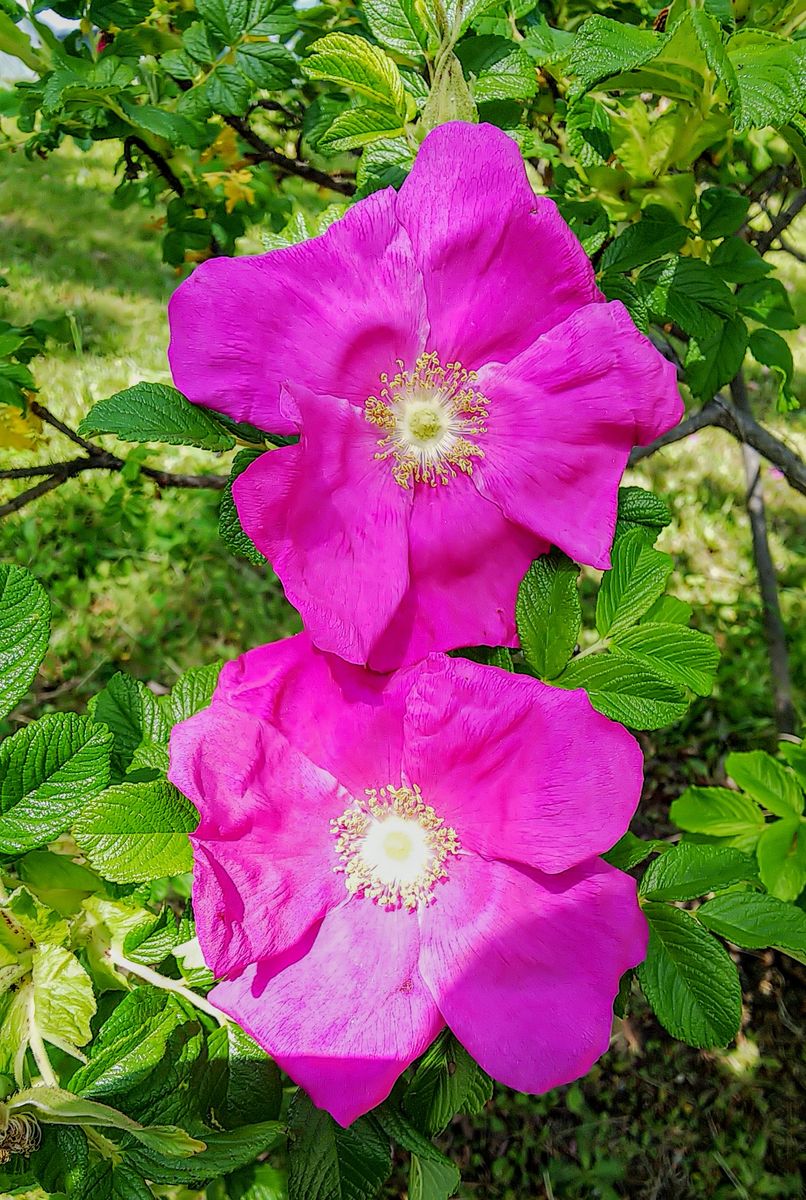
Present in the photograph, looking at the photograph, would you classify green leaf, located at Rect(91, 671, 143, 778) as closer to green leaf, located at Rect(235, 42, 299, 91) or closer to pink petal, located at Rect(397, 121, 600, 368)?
pink petal, located at Rect(397, 121, 600, 368)

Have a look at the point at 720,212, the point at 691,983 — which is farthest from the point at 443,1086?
the point at 720,212

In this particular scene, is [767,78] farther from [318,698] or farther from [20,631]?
[20,631]

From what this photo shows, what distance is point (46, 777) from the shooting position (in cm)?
78

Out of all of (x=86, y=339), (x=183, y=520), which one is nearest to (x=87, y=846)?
(x=183, y=520)

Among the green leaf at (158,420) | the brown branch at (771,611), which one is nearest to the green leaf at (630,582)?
the green leaf at (158,420)

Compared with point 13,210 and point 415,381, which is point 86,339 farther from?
point 415,381

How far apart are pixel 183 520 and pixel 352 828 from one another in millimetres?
2505

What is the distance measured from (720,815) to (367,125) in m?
1.05

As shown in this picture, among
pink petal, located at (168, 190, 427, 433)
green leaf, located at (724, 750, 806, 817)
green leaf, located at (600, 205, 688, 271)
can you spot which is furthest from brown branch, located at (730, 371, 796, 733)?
pink petal, located at (168, 190, 427, 433)

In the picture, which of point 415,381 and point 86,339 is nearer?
point 415,381

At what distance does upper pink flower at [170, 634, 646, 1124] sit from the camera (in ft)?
2.24

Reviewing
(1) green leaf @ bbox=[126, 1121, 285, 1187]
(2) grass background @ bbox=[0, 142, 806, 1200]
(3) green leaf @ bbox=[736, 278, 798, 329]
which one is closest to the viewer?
(1) green leaf @ bbox=[126, 1121, 285, 1187]

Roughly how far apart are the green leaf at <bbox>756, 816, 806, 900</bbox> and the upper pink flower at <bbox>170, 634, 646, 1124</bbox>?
0.57m

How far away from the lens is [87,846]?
764mm
